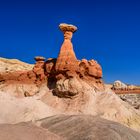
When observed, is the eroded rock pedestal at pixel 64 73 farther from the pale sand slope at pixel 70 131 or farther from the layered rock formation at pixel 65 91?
the pale sand slope at pixel 70 131

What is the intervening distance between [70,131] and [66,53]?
12077mm

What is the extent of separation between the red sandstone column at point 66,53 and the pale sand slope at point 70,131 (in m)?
9.95

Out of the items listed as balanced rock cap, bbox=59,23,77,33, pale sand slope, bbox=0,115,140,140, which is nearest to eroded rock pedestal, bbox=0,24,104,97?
balanced rock cap, bbox=59,23,77,33

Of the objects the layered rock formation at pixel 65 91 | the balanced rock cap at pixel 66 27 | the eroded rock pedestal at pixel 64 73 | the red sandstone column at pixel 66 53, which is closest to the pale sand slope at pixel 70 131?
the layered rock formation at pixel 65 91

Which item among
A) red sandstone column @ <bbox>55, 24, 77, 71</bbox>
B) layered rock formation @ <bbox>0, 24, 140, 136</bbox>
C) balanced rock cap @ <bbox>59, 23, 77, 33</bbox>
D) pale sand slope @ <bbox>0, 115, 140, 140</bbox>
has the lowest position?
pale sand slope @ <bbox>0, 115, 140, 140</bbox>

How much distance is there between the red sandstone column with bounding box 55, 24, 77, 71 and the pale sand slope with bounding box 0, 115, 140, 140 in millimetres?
9954

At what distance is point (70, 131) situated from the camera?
11805 mm

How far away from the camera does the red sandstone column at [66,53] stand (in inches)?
906

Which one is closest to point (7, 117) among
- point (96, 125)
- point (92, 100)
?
point (92, 100)

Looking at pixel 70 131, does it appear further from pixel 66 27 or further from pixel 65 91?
pixel 66 27

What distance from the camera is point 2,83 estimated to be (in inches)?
999

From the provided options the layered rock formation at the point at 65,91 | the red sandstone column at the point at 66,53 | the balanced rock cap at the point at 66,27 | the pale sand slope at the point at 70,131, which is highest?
the balanced rock cap at the point at 66,27

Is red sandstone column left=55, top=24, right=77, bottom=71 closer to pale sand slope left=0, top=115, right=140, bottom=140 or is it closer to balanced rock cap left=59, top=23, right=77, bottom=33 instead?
balanced rock cap left=59, top=23, right=77, bottom=33

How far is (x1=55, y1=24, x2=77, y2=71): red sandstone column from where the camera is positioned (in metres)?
23.0
